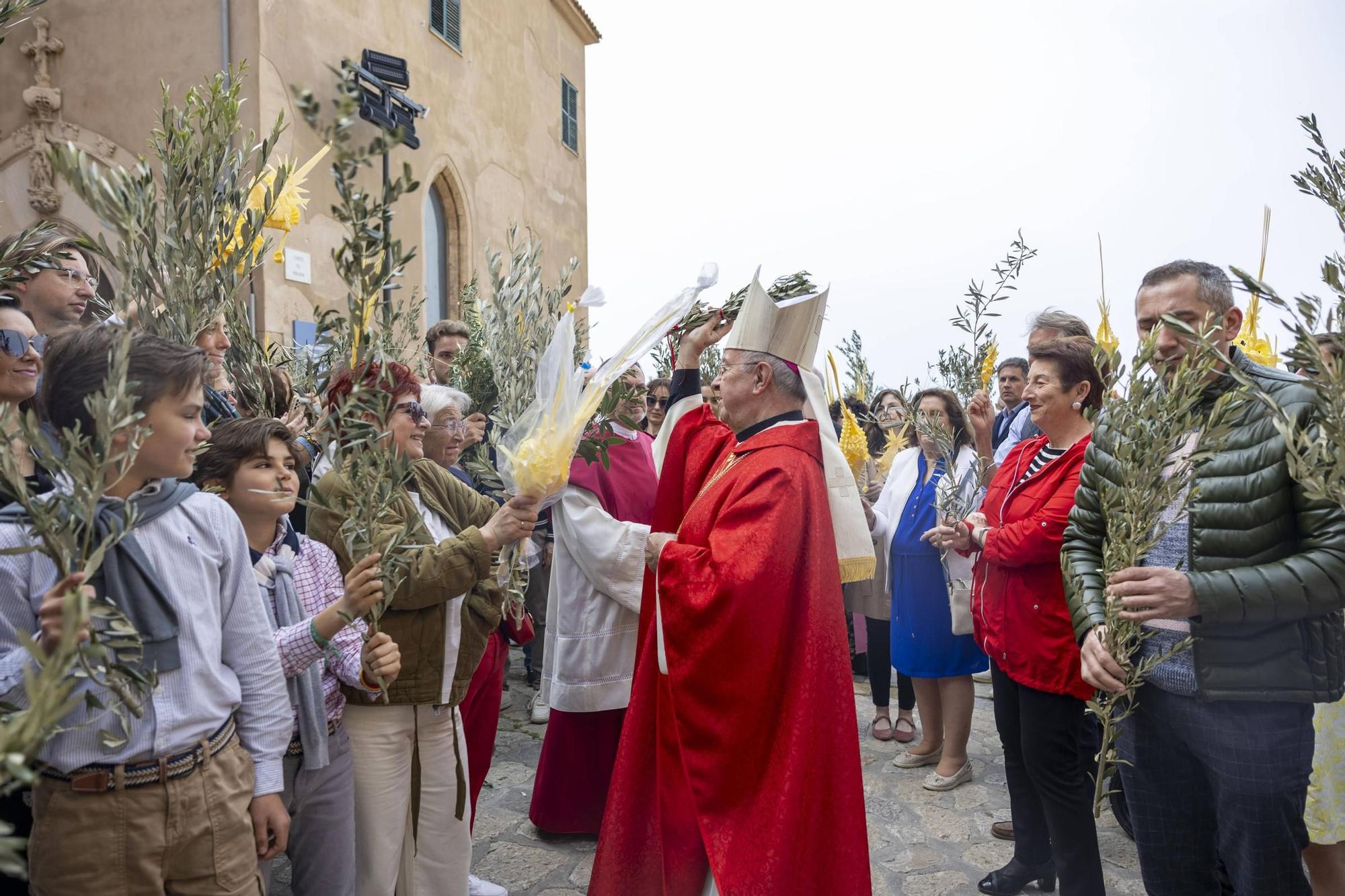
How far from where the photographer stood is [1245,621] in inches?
90.7

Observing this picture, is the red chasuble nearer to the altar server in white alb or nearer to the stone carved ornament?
the altar server in white alb

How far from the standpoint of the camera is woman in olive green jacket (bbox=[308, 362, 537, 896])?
8.71ft

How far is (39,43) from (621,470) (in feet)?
33.4

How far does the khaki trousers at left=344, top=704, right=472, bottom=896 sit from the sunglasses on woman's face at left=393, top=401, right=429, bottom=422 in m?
0.93

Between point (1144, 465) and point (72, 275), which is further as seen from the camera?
point (72, 275)

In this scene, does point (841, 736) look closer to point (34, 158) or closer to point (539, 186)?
point (34, 158)

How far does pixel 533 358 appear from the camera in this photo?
9.37 feet

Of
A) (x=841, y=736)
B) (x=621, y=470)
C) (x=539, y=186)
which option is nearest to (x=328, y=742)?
(x=841, y=736)

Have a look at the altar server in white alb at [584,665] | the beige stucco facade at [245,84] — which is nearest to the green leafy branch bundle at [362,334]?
the altar server in white alb at [584,665]

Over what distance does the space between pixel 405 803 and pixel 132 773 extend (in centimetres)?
119

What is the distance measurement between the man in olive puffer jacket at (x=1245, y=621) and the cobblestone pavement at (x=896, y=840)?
1535 millimetres

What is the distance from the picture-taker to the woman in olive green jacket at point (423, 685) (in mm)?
2656

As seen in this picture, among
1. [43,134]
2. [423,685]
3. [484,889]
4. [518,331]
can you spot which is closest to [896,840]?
[484,889]

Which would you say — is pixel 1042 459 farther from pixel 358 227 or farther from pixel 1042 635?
pixel 358 227
